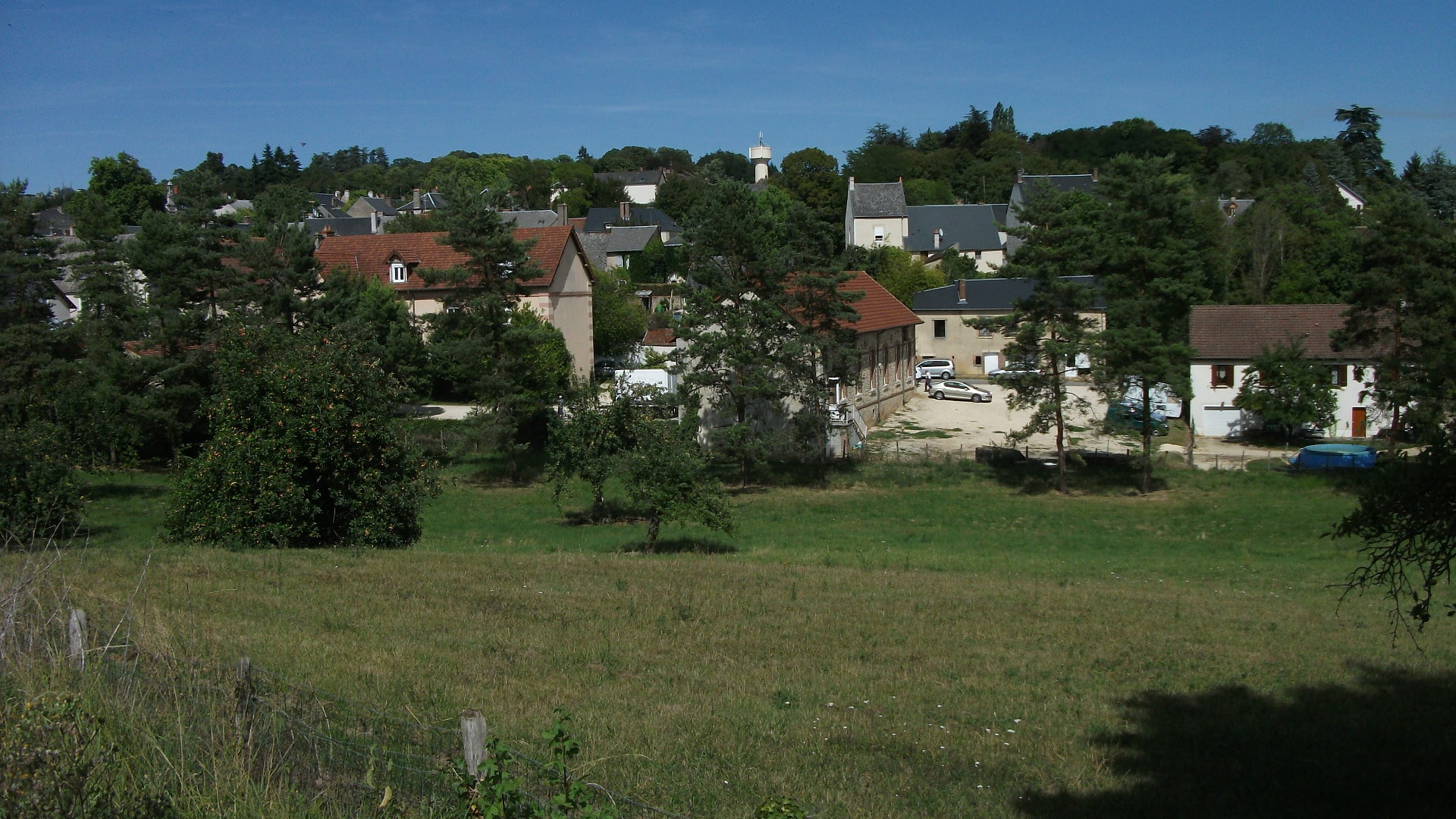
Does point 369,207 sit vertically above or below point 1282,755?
above

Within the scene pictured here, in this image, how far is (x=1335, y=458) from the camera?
3631 cm

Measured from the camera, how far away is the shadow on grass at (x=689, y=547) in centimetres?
2389

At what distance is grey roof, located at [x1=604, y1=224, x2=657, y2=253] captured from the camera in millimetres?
89938

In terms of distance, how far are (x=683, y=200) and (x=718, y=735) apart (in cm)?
11449

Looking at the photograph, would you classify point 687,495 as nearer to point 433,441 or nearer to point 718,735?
point 718,735

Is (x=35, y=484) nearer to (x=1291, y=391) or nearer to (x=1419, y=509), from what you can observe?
(x=1419, y=509)

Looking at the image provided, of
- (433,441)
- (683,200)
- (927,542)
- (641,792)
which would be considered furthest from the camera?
(683,200)

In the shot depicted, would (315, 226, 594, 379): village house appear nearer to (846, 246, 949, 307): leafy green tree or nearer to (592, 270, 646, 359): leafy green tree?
(592, 270, 646, 359): leafy green tree

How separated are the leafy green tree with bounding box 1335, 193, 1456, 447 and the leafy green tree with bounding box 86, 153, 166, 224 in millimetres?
104372

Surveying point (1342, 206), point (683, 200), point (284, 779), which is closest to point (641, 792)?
point (284, 779)

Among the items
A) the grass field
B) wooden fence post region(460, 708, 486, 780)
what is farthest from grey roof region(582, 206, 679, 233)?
wooden fence post region(460, 708, 486, 780)

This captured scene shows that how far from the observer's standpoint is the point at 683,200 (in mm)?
119750

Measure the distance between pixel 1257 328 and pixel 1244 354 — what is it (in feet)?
5.46

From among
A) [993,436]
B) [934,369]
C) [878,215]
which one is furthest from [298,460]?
[878,215]
